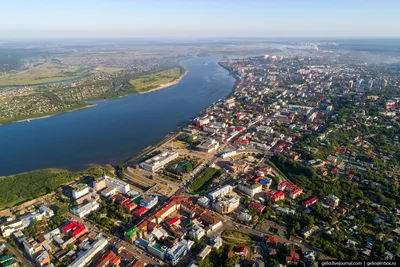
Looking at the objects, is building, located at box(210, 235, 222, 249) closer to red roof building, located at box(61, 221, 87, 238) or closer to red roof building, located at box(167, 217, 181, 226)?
red roof building, located at box(167, 217, 181, 226)

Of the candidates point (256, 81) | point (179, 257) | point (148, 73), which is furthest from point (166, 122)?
point (148, 73)

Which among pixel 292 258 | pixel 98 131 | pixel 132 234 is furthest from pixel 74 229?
pixel 98 131

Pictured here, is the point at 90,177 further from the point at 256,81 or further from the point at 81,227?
the point at 256,81

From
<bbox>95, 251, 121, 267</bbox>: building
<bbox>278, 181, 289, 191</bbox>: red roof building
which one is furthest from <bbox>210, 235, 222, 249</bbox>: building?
<bbox>278, 181, 289, 191</bbox>: red roof building

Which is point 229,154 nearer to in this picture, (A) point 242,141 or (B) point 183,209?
(A) point 242,141

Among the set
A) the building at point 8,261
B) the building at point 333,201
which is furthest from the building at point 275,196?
the building at point 8,261

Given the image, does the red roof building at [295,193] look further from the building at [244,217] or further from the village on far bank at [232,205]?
the building at [244,217]
